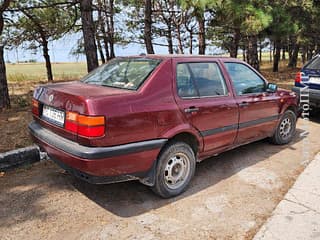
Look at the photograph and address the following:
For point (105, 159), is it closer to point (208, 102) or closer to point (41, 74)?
point (208, 102)

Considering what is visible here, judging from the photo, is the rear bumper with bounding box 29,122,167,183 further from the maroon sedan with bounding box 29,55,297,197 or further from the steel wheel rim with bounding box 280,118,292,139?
the steel wheel rim with bounding box 280,118,292,139

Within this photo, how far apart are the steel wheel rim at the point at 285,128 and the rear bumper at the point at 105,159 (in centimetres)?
294

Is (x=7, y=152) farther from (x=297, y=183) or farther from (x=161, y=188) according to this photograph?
(x=297, y=183)

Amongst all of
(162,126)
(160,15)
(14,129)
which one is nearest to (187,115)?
(162,126)

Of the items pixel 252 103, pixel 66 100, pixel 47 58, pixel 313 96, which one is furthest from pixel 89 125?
pixel 47 58

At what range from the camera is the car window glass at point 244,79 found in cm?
408

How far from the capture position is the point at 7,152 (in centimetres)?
407

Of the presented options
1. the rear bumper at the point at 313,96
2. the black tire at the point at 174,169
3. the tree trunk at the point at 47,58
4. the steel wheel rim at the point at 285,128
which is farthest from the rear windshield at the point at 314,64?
the tree trunk at the point at 47,58

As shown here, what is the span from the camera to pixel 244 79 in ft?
14.0

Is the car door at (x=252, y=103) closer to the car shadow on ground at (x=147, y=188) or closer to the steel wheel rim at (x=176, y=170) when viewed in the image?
the car shadow on ground at (x=147, y=188)

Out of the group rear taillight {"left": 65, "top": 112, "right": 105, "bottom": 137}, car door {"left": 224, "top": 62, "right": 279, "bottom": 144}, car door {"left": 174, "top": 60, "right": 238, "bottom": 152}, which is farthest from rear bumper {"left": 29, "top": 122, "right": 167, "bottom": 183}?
car door {"left": 224, "top": 62, "right": 279, "bottom": 144}

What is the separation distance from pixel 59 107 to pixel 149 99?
94cm

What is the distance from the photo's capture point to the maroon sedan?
2719 millimetres

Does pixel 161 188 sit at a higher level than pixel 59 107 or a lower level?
lower
